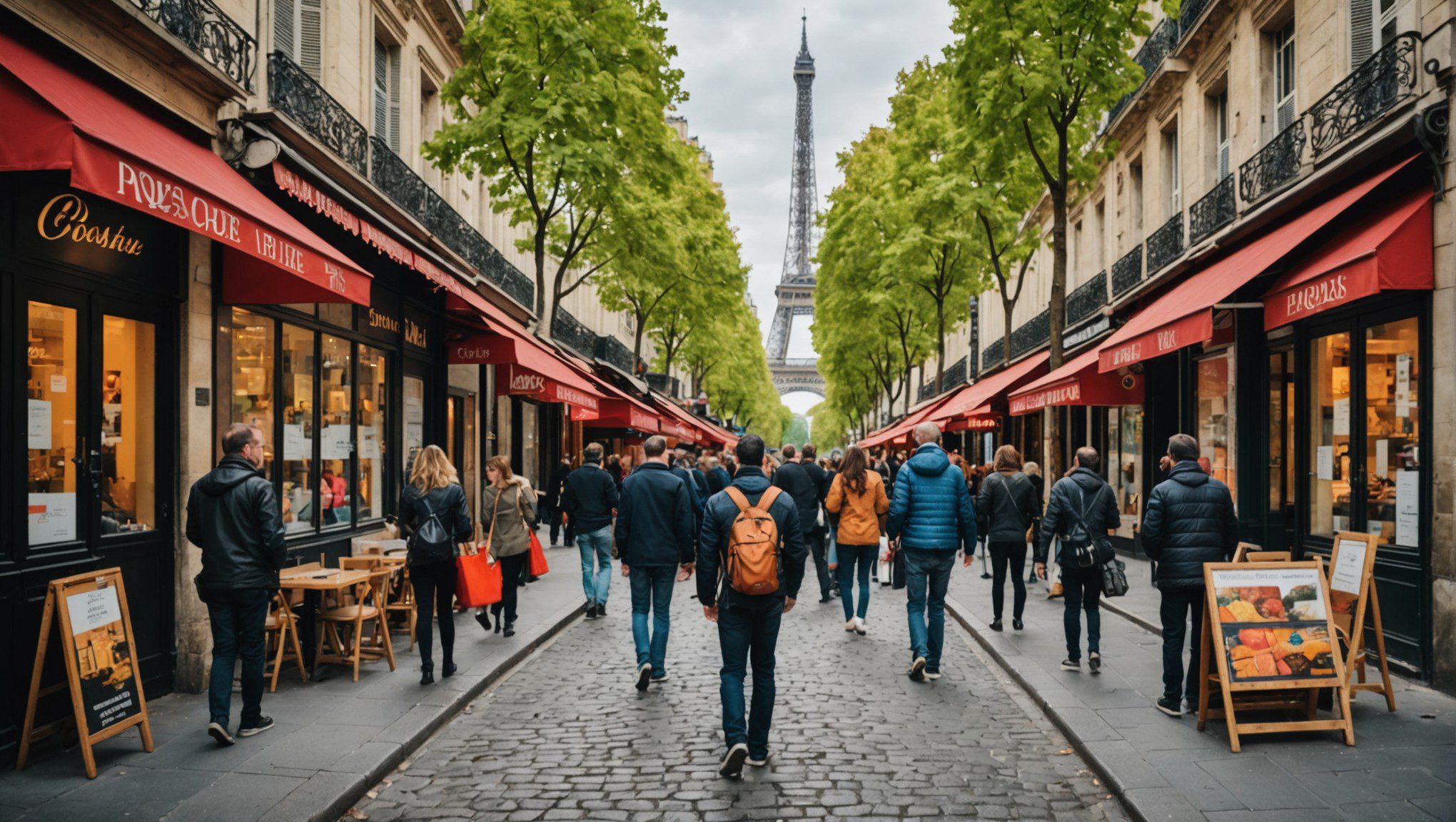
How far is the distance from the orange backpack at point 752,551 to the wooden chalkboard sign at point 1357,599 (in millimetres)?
3456

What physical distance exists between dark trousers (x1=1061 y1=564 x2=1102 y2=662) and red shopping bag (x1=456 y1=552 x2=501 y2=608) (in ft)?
15.2

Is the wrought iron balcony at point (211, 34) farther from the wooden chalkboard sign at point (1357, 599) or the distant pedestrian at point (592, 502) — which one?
the wooden chalkboard sign at point (1357, 599)

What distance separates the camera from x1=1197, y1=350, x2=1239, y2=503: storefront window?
1272 centimetres

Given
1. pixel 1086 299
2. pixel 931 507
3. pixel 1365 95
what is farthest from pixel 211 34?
pixel 1086 299

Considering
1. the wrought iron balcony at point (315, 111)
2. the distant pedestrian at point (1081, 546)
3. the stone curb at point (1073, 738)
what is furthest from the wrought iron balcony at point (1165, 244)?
the wrought iron balcony at point (315, 111)

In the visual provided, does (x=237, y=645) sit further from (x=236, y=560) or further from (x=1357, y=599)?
(x=1357, y=599)

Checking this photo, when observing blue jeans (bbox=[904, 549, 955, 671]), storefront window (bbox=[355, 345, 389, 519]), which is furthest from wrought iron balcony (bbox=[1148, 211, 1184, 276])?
storefront window (bbox=[355, 345, 389, 519])

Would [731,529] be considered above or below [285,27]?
below

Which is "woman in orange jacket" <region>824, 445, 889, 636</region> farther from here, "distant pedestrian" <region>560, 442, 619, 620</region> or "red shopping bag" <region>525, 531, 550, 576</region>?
"red shopping bag" <region>525, 531, 550, 576</region>

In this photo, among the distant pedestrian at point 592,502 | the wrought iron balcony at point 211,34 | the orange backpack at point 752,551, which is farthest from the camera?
the distant pedestrian at point 592,502

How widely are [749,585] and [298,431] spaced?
611 cm

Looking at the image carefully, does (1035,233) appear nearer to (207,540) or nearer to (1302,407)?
(1302,407)

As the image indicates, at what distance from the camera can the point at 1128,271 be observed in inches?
722

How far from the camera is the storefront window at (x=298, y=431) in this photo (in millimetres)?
9578
